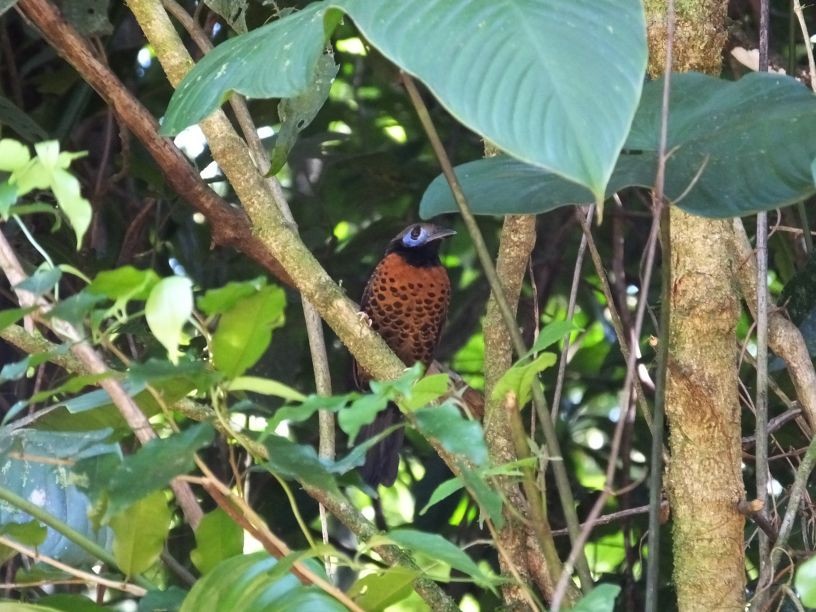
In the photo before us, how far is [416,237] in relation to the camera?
11.3 ft

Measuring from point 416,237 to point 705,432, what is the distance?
203 cm

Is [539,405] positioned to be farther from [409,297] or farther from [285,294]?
[409,297]

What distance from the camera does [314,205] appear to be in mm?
3162

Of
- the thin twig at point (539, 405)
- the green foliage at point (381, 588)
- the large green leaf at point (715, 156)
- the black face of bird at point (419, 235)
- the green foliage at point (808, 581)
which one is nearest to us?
the green foliage at point (808, 581)

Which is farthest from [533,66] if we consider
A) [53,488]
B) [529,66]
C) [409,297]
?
[409,297]

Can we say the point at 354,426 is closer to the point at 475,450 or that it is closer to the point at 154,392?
the point at 475,450

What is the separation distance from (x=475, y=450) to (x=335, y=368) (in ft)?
8.38

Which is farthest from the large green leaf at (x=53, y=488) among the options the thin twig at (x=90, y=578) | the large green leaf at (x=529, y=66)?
the large green leaf at (x=529, y=66)

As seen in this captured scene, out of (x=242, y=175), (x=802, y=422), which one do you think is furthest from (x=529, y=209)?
(x=802, y=422)

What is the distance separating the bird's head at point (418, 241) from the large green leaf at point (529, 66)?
232cm

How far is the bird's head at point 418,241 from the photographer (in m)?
3.43

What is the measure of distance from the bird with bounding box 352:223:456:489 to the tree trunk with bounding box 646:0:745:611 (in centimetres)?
193

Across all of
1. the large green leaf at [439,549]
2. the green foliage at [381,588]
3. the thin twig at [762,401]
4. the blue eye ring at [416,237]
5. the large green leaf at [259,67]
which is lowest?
the blue eye ring at [416,237]

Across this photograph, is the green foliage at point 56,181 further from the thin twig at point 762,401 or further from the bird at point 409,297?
the bird at point 409,297
